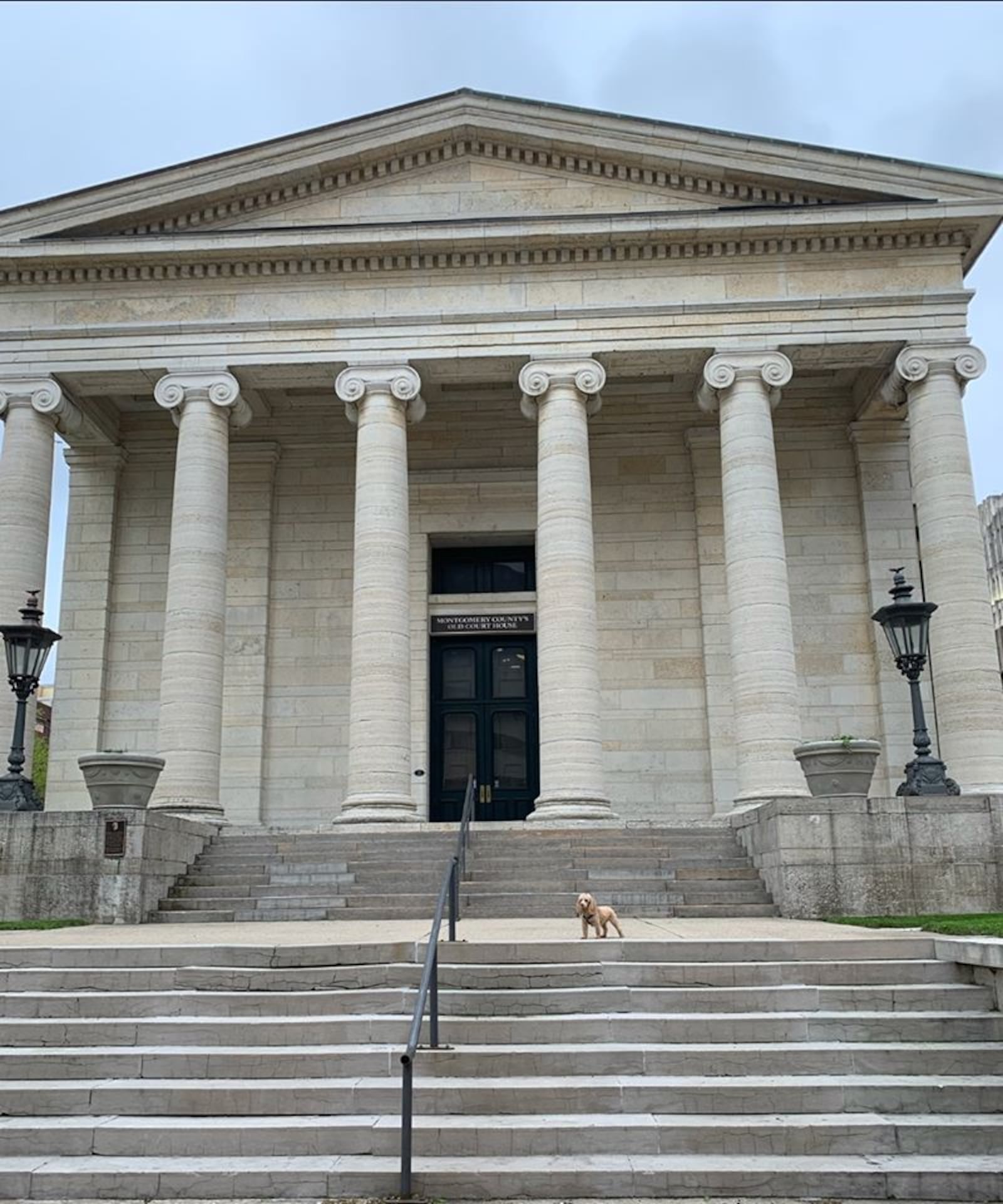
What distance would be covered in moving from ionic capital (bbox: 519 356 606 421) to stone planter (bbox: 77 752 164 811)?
9.61 metres

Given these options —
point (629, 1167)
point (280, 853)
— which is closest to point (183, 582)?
point (280, 853)

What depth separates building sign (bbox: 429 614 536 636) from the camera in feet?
82.3

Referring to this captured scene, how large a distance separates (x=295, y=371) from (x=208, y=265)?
261cm

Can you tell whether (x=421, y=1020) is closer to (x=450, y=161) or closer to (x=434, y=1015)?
(x=434, y=1015)

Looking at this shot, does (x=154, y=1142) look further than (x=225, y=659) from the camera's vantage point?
No

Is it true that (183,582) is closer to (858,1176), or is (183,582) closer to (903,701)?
(903,701)

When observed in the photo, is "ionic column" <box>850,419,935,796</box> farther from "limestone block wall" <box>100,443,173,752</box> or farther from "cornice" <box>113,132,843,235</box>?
"limestone block wall" <box>100,443,173,752</box>

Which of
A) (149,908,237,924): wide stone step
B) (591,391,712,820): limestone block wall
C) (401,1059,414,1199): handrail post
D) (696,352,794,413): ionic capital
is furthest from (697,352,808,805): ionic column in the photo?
(401,1059,414,1199): handrail post

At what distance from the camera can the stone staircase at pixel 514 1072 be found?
682 centimetres

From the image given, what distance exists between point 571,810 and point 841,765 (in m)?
4.92

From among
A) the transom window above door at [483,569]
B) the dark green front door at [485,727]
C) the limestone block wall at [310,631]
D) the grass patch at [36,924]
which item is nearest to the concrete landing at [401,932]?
the grass patch at [36,924]

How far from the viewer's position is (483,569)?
2609 cm

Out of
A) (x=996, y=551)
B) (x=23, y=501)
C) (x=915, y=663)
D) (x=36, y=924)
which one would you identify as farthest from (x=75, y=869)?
(x=996, y=551)

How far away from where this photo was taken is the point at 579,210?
22688 mm
